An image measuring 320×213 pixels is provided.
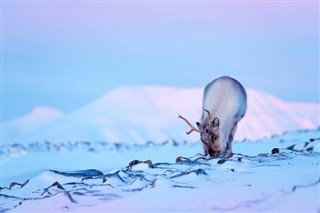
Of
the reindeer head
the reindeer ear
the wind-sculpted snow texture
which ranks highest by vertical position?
the reindeer ear

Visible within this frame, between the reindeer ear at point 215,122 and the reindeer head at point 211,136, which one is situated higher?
the reindeer ear at point 215,122

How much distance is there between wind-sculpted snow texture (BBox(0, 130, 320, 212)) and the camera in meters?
5.30

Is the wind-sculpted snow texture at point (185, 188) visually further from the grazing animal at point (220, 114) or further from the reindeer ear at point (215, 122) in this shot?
the reindeer ear at point (215, 122)

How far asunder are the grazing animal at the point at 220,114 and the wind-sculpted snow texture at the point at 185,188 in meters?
0.90

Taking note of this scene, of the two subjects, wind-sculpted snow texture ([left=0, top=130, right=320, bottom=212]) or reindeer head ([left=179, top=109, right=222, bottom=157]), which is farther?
reindeer head ([left=179, top=109, right=222, bottom=157])

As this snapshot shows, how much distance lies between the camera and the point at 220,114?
362 inches

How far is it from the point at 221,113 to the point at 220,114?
24mm

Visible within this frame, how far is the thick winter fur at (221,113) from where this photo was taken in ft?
29.1

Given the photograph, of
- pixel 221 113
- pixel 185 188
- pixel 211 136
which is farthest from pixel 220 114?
pixel 185 188

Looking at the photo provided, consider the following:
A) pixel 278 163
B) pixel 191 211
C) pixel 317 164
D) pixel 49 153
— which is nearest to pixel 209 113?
pixel 278 163

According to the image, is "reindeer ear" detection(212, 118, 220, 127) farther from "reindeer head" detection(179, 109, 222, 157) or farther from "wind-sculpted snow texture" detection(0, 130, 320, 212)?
"wind-sculpted snow texture" detection(0, 130, 320, 212)

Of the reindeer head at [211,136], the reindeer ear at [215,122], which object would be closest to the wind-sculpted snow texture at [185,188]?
the reindeer head at [211,136]

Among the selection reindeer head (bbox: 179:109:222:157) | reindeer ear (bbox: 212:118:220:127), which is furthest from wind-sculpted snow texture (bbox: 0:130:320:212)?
reindeer ear (bbox: 212:118:220:127)

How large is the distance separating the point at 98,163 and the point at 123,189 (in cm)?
608
